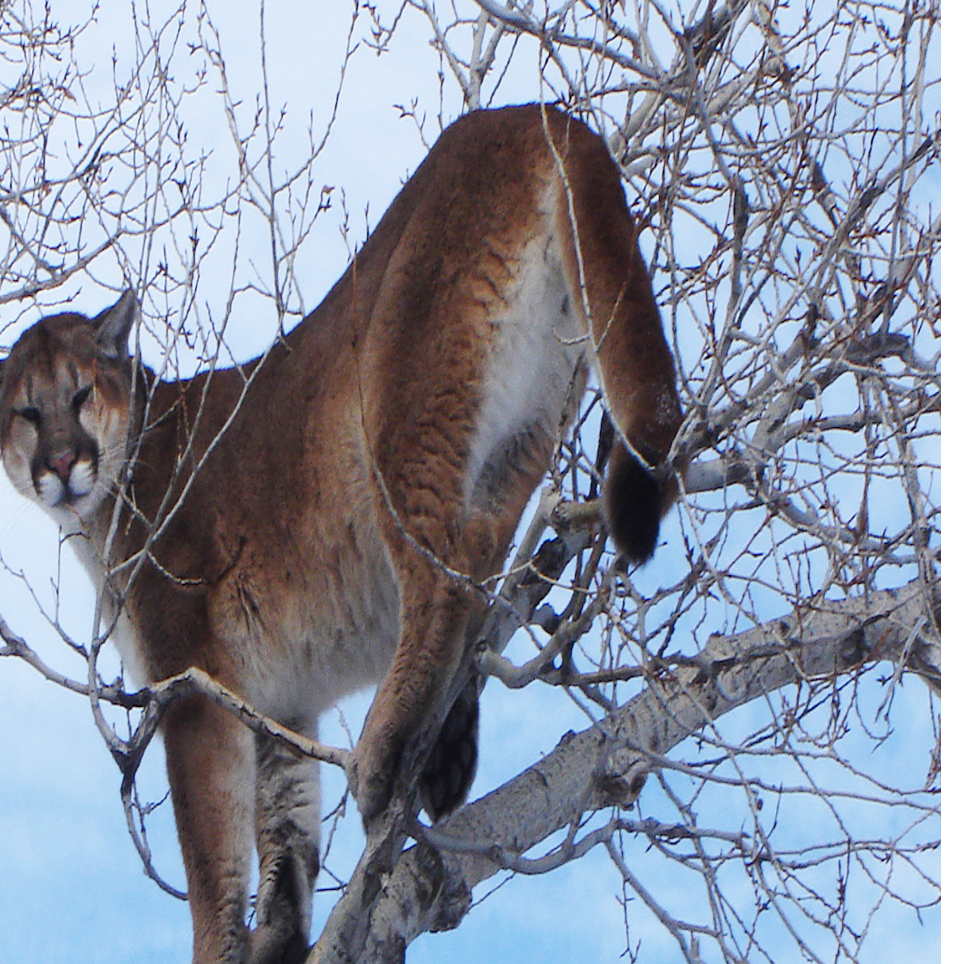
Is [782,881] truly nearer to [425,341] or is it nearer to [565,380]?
[565,380]

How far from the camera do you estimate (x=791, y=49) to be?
4543 mm

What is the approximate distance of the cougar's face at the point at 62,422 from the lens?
15.7ft

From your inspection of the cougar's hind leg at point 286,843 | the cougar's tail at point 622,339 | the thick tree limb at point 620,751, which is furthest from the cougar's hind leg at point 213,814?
the cougar's tail at point 622,339

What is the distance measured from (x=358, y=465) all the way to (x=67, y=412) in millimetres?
1339

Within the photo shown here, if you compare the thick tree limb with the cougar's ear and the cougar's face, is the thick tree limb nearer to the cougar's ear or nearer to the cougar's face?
the cougar's face

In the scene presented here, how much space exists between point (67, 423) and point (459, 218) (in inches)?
69.6

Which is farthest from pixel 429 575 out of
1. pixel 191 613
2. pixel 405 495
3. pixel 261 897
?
pixel 261 897

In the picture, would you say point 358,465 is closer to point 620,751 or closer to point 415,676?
point 415,676

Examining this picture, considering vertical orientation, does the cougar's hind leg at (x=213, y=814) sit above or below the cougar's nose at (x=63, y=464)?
below

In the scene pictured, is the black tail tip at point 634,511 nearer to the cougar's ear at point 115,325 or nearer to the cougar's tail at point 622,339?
the cougar's tail at point 622,339

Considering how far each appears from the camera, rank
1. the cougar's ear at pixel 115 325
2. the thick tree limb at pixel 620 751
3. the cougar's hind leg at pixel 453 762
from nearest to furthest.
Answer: the thick tree limb at pixel 620 751
the cougar's hind leg at pixel 453 762
the cougar's ear at pixel 115 325

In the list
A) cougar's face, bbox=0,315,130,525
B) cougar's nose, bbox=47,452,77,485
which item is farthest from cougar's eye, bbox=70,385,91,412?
cougar's nose, bbox=47,452,77,485

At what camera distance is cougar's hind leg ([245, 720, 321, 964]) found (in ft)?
14.4

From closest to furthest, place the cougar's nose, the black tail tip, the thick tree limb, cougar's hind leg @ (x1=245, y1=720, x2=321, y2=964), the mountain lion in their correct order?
Result: the black tail tip → the thick tree limb → the mountain lion → cougar's hind leg @ (x1=245, y1=720, x2=321, y2=964) → the cougar's nose
